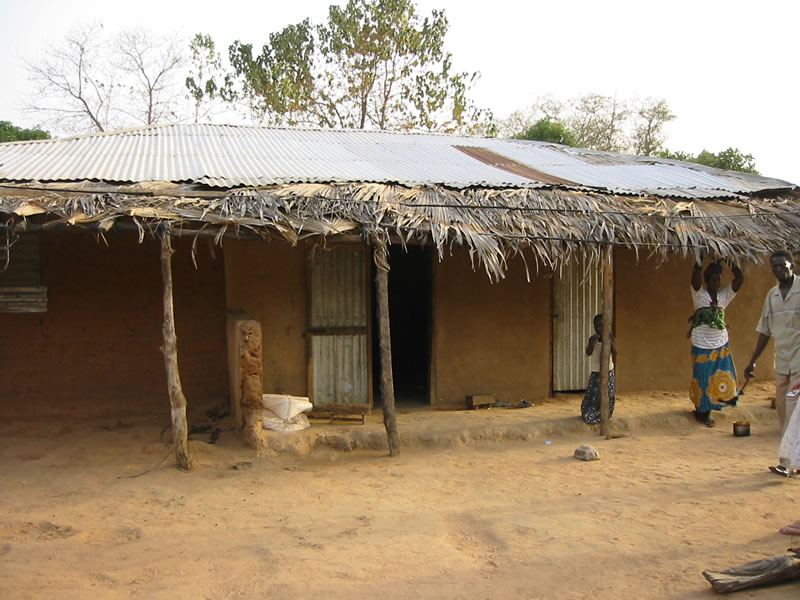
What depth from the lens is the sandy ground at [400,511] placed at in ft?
12.7

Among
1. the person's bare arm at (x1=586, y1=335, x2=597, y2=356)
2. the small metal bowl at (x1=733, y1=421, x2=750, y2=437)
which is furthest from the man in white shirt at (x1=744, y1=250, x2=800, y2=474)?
the person's bare arm at (x1=586, y1=335, x2=597, y2=356)

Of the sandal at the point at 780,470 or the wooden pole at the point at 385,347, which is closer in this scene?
the sandal at the point at 780,470

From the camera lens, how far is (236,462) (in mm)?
6051

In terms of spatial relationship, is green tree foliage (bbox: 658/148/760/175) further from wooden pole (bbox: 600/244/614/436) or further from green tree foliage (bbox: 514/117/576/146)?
wooden pole (bbox: 600/244/614/436)

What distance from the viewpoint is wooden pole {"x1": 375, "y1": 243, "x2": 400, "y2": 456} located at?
245 inches

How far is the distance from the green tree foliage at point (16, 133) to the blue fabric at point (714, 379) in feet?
55.2

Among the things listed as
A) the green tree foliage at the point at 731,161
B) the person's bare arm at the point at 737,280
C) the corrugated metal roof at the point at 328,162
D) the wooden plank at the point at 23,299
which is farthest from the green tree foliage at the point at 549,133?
the wooden plank at the point at 23,299

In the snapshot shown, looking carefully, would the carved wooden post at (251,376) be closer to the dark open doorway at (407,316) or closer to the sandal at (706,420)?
the dark open doorway at (407,316)

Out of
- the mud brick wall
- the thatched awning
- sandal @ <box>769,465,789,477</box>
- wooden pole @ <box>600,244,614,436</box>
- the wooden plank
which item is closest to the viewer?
sandal @ <box>769,465,789,477</box>

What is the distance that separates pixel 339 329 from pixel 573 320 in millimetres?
2905

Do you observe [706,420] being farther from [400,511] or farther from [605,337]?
[400,511]

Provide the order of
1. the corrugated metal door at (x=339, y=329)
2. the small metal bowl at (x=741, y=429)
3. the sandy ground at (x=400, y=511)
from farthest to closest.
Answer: the corrugated metal door at (x=339, y=329)
the small metal bowl at (x=741, y=429)
the sandy ground at (x=400, y=511)

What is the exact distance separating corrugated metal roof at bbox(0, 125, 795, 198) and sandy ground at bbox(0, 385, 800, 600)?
2.49m

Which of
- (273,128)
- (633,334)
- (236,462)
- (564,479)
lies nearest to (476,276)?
(633,334)
